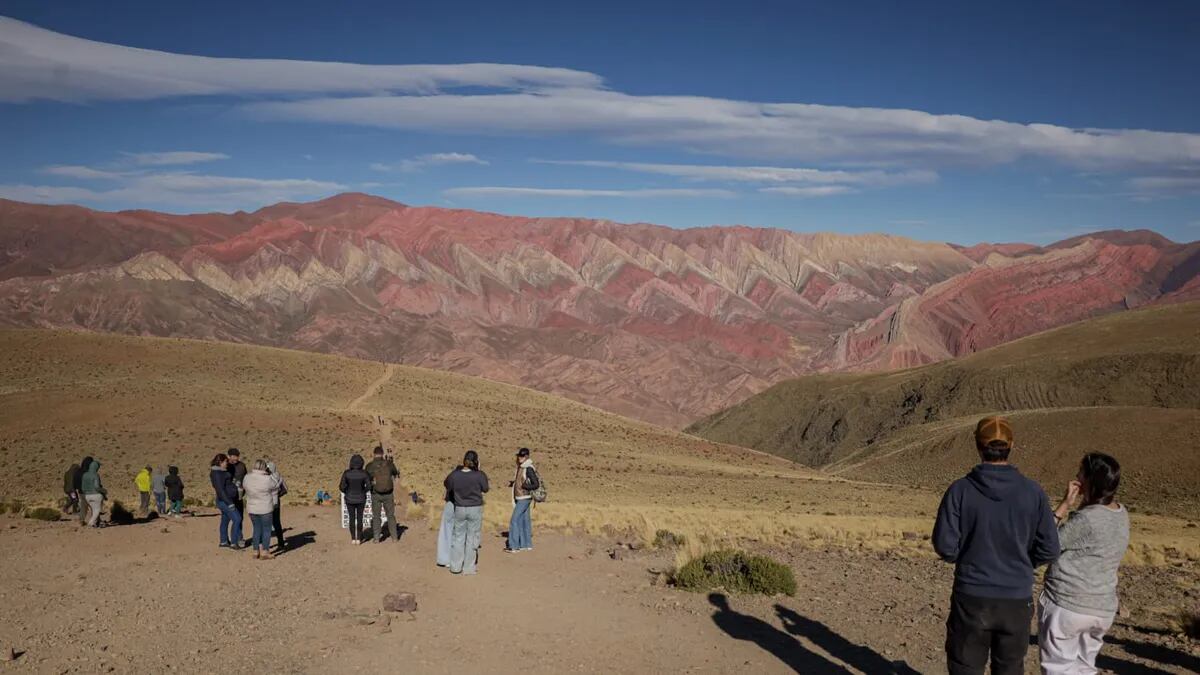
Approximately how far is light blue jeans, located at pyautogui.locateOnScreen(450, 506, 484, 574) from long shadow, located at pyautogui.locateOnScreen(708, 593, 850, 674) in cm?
337

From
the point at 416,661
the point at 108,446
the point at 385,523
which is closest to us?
the point at 416,661

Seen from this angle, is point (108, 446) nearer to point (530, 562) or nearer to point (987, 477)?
point (530, 562)

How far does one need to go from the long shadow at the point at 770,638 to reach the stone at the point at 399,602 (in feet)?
11.4

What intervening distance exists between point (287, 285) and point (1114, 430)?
17548 centimetres

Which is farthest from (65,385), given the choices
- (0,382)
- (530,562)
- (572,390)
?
(572,390)

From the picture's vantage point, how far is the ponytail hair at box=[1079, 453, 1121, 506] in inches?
239

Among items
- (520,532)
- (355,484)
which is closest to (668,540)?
(520,532)

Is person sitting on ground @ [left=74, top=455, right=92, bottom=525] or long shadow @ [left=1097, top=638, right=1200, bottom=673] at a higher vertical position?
long shadow @ [left=1097, top=638, right=1200, bottom=673]

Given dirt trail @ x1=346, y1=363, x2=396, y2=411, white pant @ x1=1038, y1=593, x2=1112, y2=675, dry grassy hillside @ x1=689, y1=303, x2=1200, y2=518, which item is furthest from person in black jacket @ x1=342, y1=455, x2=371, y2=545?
dirt trail @ x1=346, y1=363, x2=396, y2=411

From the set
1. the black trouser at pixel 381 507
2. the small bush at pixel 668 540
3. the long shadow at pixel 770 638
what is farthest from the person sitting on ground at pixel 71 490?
the long shadow at pixel 770 638

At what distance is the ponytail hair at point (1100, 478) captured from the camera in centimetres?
608

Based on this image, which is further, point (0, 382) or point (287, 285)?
point (287, 285)

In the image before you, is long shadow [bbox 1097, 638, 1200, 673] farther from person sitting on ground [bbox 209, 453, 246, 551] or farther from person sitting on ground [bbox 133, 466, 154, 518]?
person sitting on ground [bbox 133, 466, 154, 518]

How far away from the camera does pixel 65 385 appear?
49.7 m
